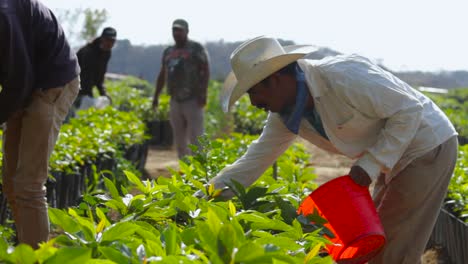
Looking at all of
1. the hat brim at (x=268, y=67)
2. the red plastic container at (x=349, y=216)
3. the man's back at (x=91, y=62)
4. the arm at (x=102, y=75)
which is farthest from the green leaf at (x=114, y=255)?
the arm at (x=102, y=75)

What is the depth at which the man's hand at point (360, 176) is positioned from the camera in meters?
3.44

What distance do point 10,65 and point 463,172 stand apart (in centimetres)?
349

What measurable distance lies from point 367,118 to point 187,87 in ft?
17.9

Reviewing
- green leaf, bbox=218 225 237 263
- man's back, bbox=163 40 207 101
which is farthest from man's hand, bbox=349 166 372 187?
man's back, bbox=163 40 207 101

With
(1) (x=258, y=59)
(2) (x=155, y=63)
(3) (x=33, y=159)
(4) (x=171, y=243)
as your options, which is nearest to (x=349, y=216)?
(1) (x=258, y=59)

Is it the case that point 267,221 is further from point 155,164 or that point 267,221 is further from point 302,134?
point 155,164

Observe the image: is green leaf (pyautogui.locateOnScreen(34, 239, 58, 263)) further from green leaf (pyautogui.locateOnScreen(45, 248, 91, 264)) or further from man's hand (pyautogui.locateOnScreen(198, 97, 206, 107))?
man's hand (pyautogui.locateOnScreen(198, 97, 206, 107))

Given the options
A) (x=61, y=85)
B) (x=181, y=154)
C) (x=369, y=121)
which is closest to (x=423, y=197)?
(x=369, y=121)

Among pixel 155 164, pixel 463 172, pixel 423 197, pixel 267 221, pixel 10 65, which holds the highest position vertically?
pixel 10 65

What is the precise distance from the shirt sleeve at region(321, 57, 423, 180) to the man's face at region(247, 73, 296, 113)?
187 mm

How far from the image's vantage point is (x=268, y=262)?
197 centimetres

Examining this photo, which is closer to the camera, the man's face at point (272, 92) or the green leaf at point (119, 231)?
the green leaf at point (119, 231)

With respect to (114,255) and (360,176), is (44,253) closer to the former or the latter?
(114,255)

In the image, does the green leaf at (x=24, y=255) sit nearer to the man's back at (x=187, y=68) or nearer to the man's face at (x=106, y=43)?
the man's back at (x=187, y=68)
